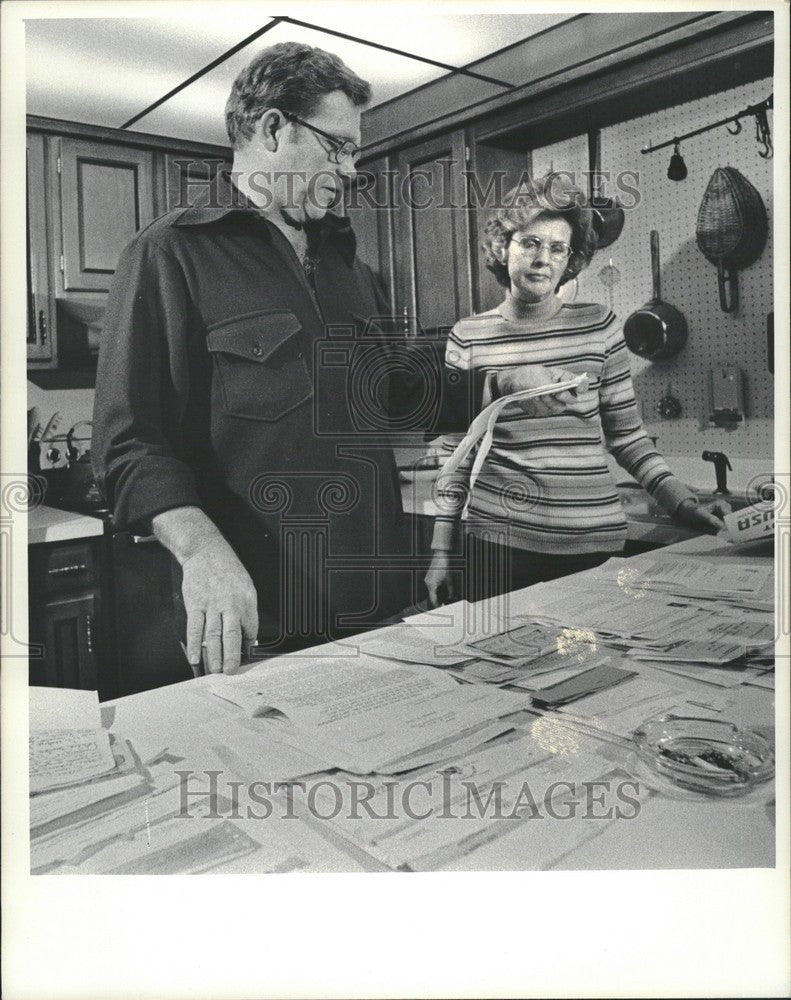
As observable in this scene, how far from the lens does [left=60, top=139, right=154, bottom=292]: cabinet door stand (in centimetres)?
128

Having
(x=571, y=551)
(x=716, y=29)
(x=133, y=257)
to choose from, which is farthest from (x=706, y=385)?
(x=133, y=257)

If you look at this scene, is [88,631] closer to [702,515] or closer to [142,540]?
[142,540]

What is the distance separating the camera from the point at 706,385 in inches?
55.4

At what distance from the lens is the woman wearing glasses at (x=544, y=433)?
1390mm

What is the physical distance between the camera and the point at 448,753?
117 cm

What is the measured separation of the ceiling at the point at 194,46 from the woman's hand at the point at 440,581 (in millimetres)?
755

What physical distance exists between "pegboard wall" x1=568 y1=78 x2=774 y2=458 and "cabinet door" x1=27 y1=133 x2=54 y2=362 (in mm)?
813

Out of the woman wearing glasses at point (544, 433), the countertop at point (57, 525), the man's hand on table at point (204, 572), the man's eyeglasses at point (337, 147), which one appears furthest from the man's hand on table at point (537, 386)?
the countertop at point (57, 525)

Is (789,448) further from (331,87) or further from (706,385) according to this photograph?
(331,87)

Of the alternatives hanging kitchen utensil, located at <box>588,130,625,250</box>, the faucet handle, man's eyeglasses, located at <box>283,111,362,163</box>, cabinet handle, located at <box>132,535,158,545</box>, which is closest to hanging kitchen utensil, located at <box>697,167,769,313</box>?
hanging kitchen utensil, located at <box>588,130,625,250</box>

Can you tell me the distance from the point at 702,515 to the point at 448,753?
0.63m

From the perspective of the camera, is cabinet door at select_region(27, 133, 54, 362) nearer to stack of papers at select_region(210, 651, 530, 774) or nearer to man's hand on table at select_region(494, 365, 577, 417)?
stack of papers at select_region(210, 651, 530, 774)

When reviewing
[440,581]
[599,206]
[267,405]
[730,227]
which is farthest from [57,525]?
[730,227]

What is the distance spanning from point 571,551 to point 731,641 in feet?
0.96
